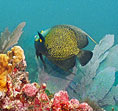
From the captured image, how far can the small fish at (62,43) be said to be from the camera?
3.10 m

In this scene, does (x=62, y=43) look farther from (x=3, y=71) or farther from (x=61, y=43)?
(x=3, y=71)

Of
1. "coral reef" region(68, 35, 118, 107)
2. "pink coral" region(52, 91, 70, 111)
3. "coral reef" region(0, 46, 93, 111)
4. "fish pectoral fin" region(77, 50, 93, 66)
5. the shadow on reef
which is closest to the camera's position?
"coral reef" region(0, 46, 93, 111)

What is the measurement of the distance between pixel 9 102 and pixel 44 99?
1.49ft

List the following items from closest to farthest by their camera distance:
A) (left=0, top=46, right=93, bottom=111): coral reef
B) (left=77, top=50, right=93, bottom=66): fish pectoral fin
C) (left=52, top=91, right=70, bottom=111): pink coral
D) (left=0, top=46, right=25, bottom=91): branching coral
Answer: (left=0, top=46, right=93, bottom=111): coral reef, (left=52, top=91, right=70, bottom=111): pink coral, (left=0, top=46, right=25, bottom=91): branching coral, (left=77, top=50, right=93, bottom=66): fish pectoral fin

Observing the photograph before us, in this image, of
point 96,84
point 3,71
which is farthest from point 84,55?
point 3,71

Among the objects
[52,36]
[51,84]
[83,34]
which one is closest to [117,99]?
[51,84]

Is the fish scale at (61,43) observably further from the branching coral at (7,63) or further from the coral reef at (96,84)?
the coral reef at (96,84)

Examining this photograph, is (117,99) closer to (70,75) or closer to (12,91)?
(70,75)

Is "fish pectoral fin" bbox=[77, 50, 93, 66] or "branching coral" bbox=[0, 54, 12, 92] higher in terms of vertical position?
"fish pectoral fin" bbox=[77, 50, 93, 66]

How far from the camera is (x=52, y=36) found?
3.10 metres

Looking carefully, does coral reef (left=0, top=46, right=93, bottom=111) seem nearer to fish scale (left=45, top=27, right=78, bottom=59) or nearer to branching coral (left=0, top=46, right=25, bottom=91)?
branching coral (left=0, top=46, right=25, bottom=91)

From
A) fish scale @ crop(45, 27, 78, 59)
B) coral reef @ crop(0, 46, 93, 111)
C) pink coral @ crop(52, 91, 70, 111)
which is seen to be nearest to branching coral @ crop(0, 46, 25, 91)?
coral reef @ crop(0, 46, 93, 111)

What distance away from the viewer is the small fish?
3.10 m

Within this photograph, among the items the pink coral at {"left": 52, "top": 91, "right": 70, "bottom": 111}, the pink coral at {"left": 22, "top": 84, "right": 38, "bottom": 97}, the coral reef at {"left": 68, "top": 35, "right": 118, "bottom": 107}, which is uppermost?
the coral reef at {"left": 68, "top": 35, "right": 118, "bottom": 107}
